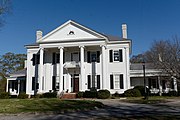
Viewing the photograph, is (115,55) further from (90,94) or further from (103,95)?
(90,94)

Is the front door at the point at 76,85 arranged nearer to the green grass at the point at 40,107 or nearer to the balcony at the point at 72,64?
the balcony at the point at 72,64

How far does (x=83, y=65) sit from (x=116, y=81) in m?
5.04

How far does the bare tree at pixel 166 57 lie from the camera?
68.1 ft

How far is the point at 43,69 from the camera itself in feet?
104

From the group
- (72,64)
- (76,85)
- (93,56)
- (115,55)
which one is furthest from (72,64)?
(115,55)

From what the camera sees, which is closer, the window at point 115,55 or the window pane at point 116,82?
the window pane at point 116,82

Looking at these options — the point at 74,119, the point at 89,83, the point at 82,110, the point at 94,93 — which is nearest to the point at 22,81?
the point at 89,83

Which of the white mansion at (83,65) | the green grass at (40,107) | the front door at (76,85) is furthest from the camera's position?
the front door at (76,85)

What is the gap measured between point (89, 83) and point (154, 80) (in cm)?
962

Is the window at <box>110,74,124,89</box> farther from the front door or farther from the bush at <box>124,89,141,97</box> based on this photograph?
the front door

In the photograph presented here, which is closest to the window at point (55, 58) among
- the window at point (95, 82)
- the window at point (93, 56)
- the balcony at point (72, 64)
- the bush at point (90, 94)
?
the balcony at point (72, 64)

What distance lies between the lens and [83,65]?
29.1 meters

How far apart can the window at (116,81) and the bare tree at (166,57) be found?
16.4 ft

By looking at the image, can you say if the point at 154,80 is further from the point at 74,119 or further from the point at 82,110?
the point at 74,119
